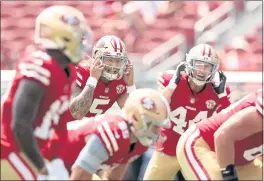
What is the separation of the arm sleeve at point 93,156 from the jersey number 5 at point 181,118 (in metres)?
2.33

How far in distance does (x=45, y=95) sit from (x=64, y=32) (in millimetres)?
358

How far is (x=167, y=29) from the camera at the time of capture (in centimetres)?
1250

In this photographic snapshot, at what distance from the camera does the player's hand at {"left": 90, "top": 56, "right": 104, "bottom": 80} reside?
22.8ft

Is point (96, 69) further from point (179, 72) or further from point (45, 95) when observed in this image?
point (45, 95)

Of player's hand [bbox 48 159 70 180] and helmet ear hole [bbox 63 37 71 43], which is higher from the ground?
helmet ear hole [bbox 63 37 71 43]

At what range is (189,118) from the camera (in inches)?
277

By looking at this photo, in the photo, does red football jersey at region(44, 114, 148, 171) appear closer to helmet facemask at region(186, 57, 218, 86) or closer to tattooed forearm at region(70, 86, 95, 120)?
tattooed forearm at region(70, 86, 95, 120)

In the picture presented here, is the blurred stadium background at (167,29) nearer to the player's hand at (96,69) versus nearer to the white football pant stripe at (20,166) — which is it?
the player's hand at (96,69)

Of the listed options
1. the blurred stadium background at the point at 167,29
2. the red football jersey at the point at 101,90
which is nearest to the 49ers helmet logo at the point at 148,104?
the red football jersey at the point at 101,90

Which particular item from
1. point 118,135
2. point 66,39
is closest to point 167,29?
point 118,135

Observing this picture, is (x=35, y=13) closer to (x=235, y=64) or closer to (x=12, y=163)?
(x=235, y=64)

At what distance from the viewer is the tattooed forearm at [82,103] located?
22.3 feet

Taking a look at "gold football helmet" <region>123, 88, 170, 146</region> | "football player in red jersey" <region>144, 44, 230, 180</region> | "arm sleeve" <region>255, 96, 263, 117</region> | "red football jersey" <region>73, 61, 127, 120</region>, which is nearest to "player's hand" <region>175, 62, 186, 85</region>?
"football player in red jersey" <region>144, 44, 230, 180</region>

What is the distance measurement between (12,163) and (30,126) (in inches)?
10.4
